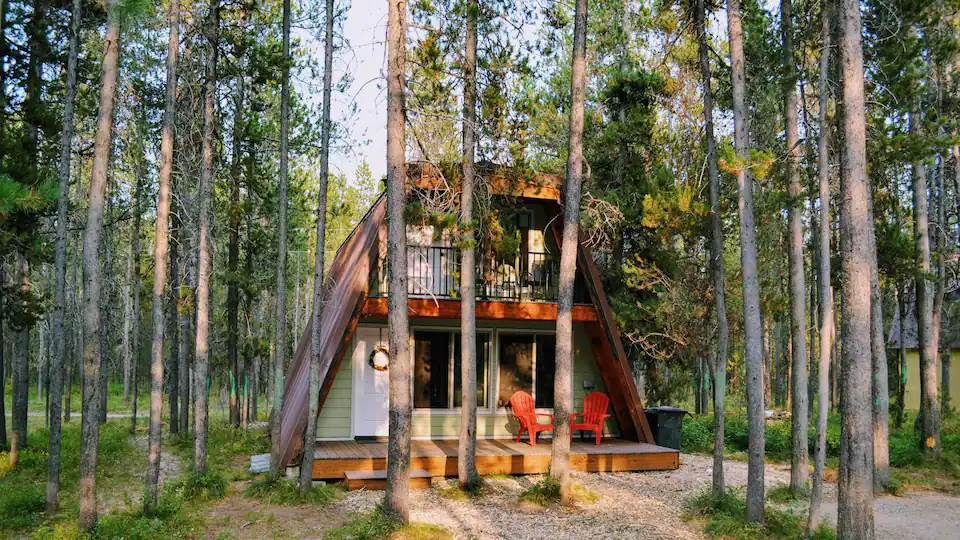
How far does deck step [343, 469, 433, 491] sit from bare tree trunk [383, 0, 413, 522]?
7.46ft

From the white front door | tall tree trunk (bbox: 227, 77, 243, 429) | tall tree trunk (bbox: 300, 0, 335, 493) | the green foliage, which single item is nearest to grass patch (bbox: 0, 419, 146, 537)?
the green foliage

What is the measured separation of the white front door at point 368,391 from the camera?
11594 mm

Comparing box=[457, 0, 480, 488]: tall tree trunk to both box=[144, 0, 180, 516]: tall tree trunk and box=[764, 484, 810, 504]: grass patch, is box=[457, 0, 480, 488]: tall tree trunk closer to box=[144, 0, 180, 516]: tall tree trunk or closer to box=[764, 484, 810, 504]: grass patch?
box=[144, 0, 180, 516]: tall tree trunk

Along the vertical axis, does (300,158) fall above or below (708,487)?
above

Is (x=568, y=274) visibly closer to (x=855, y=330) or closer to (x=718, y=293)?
(x=718, y=293)

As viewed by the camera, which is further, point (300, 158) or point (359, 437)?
point (300, 158)

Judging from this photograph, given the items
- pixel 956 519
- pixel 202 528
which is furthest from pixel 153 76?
pixel 956 519

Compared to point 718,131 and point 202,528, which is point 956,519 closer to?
point 718,131

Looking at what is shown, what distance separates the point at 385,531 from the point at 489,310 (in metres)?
5.14

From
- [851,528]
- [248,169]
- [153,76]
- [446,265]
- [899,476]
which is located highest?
[153,76]

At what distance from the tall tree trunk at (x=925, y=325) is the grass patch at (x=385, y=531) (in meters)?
9.80

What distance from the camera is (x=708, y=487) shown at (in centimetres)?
991

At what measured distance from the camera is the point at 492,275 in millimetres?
12289

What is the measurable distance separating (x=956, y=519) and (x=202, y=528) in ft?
30.6
